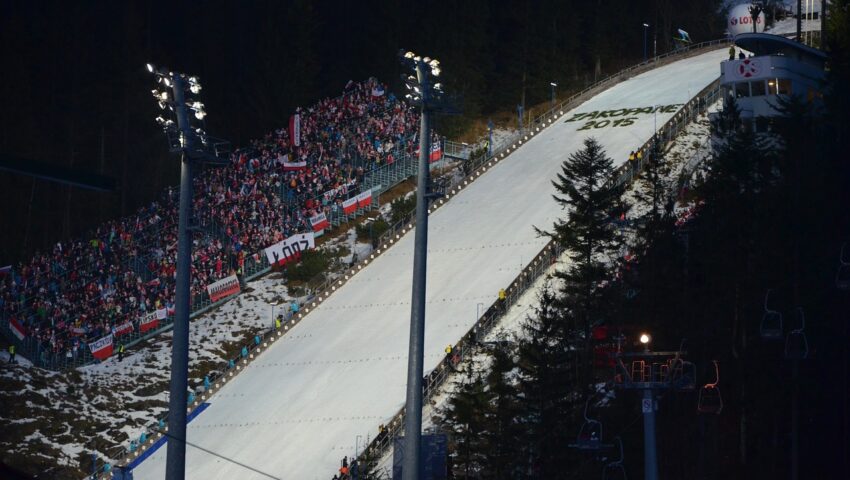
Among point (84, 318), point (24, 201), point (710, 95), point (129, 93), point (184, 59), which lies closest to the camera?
point (84, 318)

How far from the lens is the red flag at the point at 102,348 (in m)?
50.2

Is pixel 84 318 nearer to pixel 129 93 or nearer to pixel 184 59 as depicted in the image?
pixel 129 93

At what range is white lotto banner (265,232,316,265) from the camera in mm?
57938

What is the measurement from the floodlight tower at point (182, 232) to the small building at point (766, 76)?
3720 cm

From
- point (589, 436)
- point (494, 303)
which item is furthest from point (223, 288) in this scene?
point (589, 436)

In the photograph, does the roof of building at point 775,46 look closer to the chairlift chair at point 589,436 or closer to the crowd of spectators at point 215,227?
the crowd of spectators at point 215,227

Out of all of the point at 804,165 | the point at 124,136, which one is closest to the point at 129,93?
the point at 124,136

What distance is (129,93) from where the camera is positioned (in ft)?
234

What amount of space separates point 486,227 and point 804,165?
616 inches

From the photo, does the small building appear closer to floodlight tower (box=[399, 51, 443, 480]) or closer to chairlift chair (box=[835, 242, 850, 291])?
chairlift chair (box=[835, 242, 850, 291])

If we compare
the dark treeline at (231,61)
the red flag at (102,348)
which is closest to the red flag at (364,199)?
the dark treeline at (231,61)

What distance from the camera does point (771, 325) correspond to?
30.5 m

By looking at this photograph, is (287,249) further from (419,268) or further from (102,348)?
(419,268)

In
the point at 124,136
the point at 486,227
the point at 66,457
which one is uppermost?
the point at 124,136
